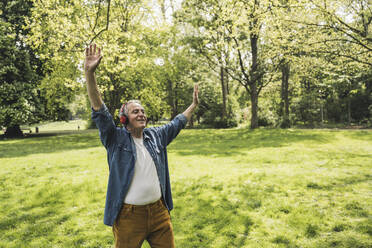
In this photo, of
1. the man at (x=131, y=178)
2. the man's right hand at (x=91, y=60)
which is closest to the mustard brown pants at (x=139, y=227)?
the man at (x=131, y=178)

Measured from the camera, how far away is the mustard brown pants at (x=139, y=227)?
2.51 meters

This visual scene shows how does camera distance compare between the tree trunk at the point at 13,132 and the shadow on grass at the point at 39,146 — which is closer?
the shadow on grass at the point at 39,146

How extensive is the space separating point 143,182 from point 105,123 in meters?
0.70

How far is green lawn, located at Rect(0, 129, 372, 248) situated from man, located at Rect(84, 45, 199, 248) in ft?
7.72

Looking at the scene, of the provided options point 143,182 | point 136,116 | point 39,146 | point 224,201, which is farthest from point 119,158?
point 39,146

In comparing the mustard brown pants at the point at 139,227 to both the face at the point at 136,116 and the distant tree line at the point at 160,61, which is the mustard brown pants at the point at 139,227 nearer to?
the face at the point at 136,116

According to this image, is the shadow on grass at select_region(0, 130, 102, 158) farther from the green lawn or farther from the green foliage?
the green lawn

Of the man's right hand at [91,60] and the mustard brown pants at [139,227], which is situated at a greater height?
the man's right hand at [91,60]

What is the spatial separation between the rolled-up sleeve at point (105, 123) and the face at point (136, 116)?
21cm

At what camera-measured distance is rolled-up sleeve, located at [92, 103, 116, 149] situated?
97.1 inches

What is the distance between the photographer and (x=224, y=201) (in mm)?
6570

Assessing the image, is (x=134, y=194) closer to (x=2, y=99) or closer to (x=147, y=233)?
(x=147, y=233)

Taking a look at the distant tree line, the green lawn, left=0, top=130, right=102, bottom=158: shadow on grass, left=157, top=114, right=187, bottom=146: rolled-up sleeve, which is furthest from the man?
left=0, top=130, right=102, bottom=158: shadow on grass

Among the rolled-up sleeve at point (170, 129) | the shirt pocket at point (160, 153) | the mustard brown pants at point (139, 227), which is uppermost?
the rolled-up sleeve at point (170, 129)
